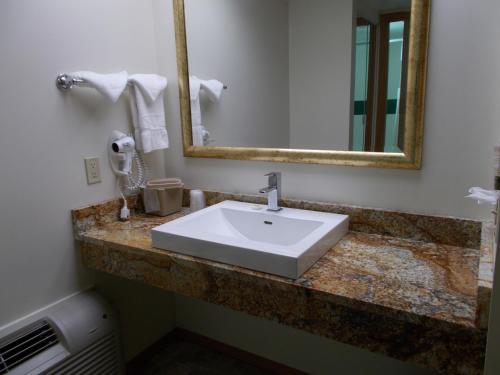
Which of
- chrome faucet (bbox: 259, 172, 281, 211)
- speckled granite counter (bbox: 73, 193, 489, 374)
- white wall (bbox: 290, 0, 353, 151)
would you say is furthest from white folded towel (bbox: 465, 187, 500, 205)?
chrome faucet (bbox: 259, 172, 281, 211)

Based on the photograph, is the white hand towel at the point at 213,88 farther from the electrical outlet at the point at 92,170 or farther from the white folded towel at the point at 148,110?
the electrical outlet at the point at 92,170

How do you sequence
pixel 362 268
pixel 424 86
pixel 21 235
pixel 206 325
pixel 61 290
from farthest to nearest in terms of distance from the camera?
1. pixel 206 325
2. pixel 61 290
3. pixel 21 235
4. pixel 424 86
5. pixel 362 268

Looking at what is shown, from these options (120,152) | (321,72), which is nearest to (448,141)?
(321,72)

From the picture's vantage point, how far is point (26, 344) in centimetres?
136

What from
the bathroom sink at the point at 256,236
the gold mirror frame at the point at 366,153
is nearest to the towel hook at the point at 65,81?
the gold mirror frame at the point at 366,153

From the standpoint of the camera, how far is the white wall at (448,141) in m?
1.20

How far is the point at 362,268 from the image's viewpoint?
1.19 metres

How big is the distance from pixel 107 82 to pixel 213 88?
0.48 m

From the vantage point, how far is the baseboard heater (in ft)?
4.35

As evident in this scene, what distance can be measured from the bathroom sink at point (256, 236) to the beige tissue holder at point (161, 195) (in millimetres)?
242

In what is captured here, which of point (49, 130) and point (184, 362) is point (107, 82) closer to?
point (49, 130)

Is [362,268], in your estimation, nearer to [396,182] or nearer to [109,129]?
[396,182]

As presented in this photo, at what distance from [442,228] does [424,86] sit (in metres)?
0.50

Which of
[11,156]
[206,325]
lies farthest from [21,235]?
[206,325]
